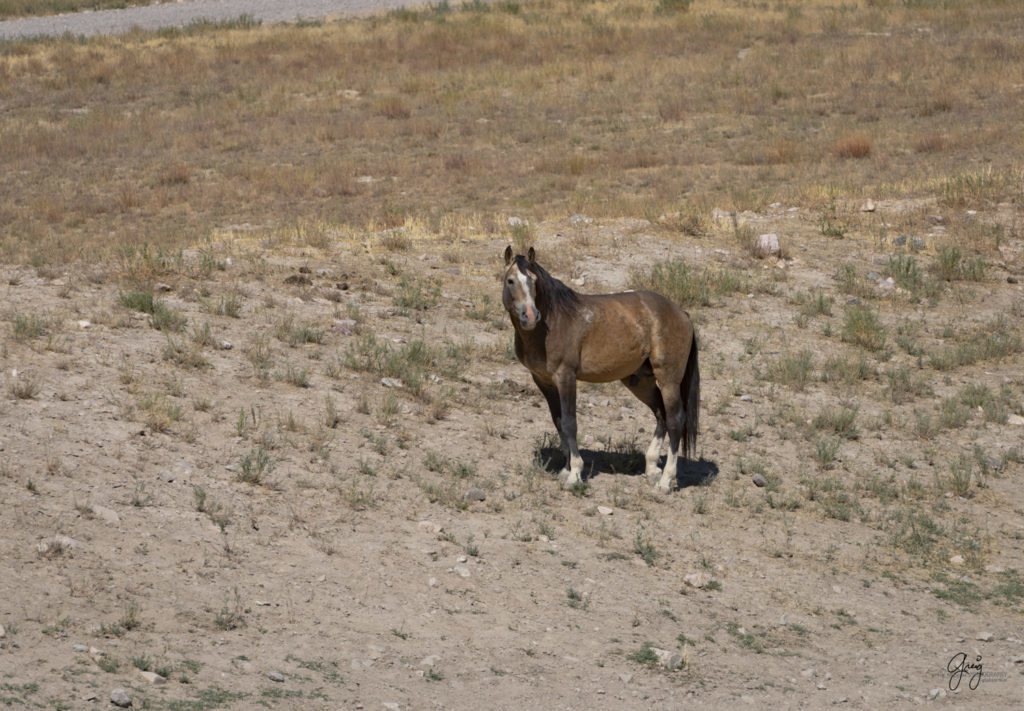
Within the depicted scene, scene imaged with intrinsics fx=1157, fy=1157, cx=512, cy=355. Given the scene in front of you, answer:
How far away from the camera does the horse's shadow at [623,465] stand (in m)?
10.5

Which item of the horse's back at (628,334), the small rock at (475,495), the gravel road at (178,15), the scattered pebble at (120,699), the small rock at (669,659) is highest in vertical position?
the gravel road at (178,15)

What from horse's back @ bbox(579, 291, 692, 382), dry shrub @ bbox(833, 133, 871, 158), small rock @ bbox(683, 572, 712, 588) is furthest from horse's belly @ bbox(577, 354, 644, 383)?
dry shrub @ bbox(833, 133, 871, 158)

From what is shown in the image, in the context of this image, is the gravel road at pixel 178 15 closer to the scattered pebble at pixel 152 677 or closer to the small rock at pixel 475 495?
the small rock at pixel 475 495

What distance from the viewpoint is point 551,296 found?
31.8 feet

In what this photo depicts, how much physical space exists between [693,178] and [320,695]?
1687cm

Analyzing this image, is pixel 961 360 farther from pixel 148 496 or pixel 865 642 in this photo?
pixel 148 496

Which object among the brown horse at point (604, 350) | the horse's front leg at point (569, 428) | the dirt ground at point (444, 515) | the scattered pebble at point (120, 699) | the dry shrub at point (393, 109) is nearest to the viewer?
the scattered pebble at point (120, 699)

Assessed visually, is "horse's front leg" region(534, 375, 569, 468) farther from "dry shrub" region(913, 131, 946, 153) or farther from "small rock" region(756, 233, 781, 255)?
"dry shrub" region(913, 131, 946, 153)

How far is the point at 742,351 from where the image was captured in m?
13.8

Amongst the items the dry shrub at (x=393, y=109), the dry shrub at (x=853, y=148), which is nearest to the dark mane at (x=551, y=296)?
the dry shrub at (x=853, y=148)

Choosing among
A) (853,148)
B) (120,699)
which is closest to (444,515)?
(120,699)

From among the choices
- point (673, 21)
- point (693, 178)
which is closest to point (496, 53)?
point (673, 21)

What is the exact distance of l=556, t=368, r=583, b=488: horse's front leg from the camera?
9773mm

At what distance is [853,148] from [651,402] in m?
13.9
